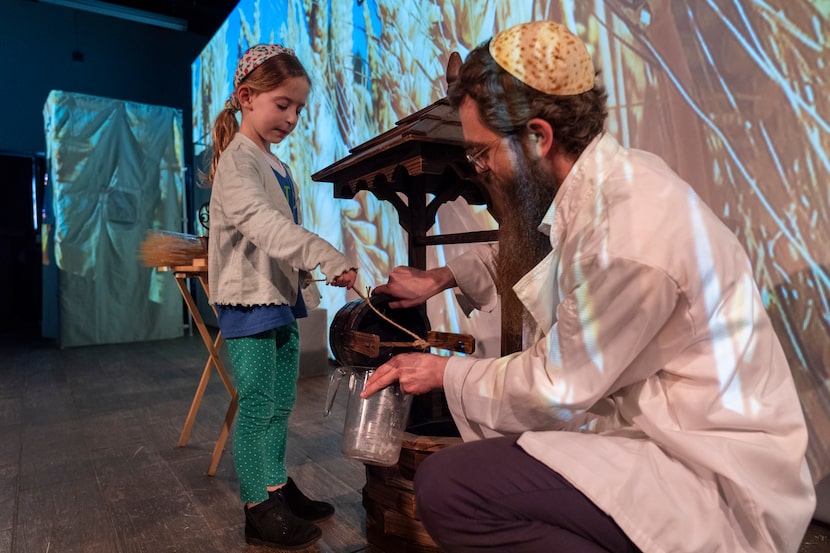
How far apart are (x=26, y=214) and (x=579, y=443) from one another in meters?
8.73

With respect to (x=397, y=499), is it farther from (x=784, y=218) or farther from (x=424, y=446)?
(x=784, y=218)

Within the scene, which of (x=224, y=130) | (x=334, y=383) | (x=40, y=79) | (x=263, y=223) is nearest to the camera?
(x=334, y=383)

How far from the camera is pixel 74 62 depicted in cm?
742

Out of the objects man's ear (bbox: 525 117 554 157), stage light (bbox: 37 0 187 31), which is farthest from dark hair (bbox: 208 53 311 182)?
stage light (bbox: 37 0 187 31)

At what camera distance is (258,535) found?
173 cm

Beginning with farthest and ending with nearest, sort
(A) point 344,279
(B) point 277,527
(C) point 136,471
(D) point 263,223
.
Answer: (C) point 136,471, (B) point 277,527, (D) point 263,223, (A) point 344,279

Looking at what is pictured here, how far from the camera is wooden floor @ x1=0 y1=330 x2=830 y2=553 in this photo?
5.95 ft

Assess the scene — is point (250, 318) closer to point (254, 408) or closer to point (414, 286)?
point (254, 408)

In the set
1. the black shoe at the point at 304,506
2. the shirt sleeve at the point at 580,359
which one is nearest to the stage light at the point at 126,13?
the black shoe at the point at 304,506

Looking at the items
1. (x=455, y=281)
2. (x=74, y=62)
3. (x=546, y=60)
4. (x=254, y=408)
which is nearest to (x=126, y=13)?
(x=74, y=62)

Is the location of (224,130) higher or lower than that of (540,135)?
higher

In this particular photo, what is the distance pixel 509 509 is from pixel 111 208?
623 centimetres

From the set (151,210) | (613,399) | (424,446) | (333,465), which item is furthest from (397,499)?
(151,210)

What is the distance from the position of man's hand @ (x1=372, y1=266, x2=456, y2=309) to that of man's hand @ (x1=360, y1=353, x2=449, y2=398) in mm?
446
